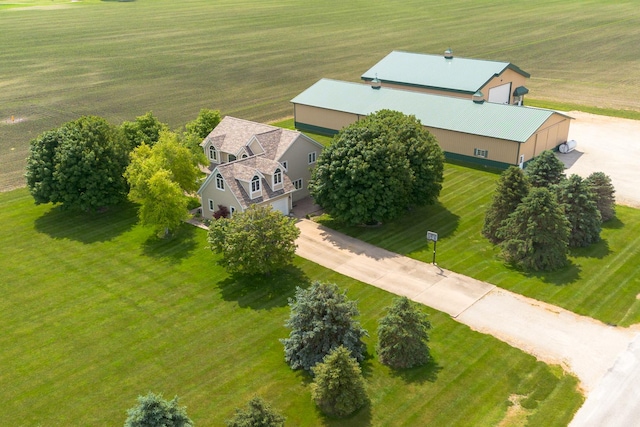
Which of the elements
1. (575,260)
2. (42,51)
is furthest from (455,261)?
(42,51)

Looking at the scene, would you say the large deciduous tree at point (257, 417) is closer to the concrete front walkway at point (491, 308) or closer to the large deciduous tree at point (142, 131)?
the concrete front walkway at point (491, 308)

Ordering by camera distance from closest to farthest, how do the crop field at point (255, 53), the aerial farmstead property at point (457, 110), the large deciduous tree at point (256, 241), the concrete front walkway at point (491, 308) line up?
the concrete front walkway at point (491, 308)
the large deciduous tree at point (256, 241)
the aerial farmstead property at point (457, 110)
the crop field at point (255, 53)

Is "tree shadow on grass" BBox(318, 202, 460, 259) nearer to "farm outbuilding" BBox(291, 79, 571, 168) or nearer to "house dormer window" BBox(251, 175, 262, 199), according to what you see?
"house dormer window" BBox(251, 175, 262, 199)

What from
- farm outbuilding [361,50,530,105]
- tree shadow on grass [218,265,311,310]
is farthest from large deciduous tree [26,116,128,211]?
farm outbuilding [361,50,530,105]

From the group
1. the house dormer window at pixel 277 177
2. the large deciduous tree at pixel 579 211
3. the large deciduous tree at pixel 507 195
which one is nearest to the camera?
the large deciduous tree at pixel 579 211

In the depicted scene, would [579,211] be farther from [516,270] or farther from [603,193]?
[516,270]

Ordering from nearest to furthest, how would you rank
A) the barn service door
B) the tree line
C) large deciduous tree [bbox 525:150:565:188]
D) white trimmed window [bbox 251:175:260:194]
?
the tree line
white trimmed window [bbox 251:175:260:194]
large deciduous tree [bbox 525:150:565:188]
the barn service door

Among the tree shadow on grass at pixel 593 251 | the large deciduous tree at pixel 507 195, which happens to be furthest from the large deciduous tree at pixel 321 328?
the tree shadow on grass at pixel 593 251
